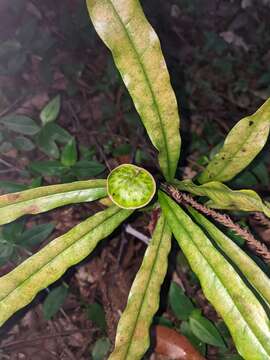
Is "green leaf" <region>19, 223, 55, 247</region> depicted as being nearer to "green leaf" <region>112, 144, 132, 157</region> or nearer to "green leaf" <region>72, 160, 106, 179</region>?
"green leaf" <region>72, 160, 106, 179</region>

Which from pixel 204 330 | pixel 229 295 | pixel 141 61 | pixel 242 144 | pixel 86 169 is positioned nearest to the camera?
pixel 229 295

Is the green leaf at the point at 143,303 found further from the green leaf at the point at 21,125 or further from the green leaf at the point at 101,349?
the green leaf at the point at 21,125

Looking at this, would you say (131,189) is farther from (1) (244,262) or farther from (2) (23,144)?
(2) (23,144)

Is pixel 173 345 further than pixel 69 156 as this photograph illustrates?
No

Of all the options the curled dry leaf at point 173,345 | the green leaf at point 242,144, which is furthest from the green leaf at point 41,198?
the curled dry leaf at point 173,345

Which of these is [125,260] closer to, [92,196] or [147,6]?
[92,196]

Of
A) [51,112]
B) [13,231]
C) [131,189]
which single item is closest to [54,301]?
[13,231]

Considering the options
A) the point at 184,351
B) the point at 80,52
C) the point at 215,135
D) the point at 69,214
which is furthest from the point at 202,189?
the point at 80,52
